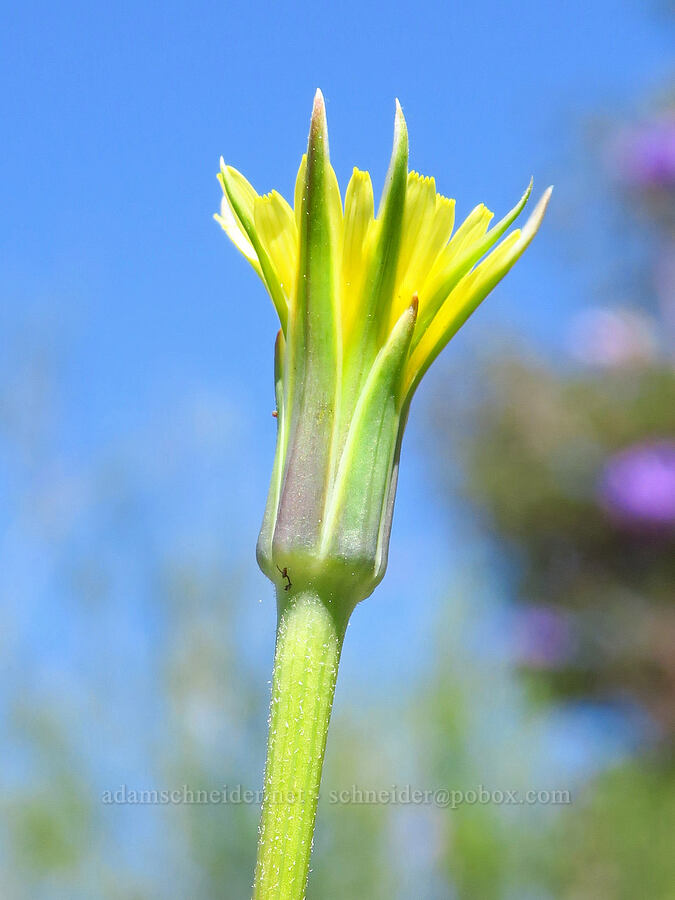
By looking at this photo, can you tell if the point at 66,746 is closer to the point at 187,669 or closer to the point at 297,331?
the point at 187,669

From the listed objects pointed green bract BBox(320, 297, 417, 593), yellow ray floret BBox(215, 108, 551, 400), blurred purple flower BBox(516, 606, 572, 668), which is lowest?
pointed green bract BBox(320, 297, 417, 593)

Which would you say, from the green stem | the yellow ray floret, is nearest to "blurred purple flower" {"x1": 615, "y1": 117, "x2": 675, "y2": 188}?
the yellow ray floret

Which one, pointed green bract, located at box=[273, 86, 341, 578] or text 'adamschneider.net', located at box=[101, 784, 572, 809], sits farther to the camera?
text 'adamschneider.net', located at box=[101, 784, 572, 809]

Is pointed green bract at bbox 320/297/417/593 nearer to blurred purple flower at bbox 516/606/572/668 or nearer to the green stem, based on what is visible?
the green stem

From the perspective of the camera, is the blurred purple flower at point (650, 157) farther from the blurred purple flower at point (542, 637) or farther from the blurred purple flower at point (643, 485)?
the blurred purple flower at point (542, 637)

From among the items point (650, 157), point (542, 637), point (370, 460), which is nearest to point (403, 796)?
point (370, 460)

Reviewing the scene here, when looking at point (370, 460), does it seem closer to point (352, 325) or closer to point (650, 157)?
point (352, 325)

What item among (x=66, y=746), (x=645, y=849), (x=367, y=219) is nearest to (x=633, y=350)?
(x=645, y=849)
